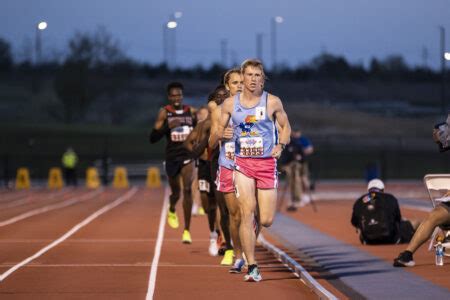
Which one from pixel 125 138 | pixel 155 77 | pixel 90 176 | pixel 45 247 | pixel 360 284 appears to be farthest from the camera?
pixel 155 77

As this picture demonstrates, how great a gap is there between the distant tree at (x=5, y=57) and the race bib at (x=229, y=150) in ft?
325

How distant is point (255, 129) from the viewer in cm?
1375

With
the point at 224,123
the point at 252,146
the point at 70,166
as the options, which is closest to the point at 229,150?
the point at 224,123

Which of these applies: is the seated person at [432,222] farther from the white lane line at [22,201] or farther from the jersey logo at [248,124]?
the white lane line at [22,201]

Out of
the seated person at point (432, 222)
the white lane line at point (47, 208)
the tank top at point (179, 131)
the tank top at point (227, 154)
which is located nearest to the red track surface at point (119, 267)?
the white lane line at point (47, 208)

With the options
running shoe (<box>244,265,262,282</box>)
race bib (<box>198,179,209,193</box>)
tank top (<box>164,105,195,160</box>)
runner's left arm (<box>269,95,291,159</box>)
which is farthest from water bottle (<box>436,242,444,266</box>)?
tank top (<box>164,105,195,160</box>)

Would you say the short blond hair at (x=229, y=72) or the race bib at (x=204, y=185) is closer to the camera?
the short blond hair at (x=229, y=72)

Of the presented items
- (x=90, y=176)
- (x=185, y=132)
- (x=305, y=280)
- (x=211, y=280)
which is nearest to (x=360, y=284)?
(x=305, y=280)

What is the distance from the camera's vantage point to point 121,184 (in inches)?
2320

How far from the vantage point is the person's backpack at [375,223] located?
1923 centimetres

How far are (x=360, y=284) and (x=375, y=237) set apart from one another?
579 centimetres

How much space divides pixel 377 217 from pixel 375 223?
106 millimetres

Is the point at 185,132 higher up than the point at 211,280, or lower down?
higher up

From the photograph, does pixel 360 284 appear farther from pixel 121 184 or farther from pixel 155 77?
pixel 155 77
